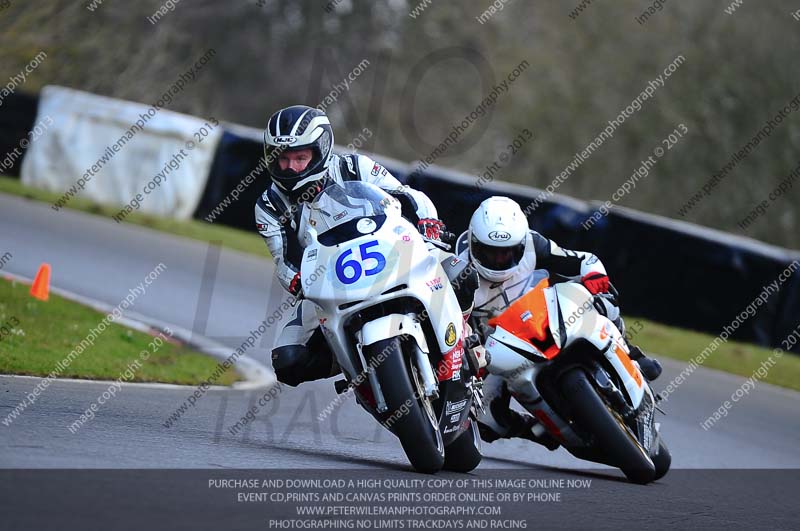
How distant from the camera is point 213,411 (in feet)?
27.5

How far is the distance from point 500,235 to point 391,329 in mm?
Result: 1200

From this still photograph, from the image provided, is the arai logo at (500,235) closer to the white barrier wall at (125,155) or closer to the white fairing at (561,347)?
the white fairing at (561,347)

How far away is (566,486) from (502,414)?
2.92 feet

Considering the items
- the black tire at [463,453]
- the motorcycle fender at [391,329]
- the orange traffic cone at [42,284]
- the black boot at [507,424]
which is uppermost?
the motorcycle fender at [391,329]

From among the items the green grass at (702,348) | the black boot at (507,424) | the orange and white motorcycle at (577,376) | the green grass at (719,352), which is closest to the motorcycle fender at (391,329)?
the orange and white motorcycle at (577,376)

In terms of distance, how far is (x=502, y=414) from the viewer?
25.0 ft

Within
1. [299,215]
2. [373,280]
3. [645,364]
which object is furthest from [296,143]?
[645,364]

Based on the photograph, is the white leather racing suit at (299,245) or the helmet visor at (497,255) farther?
the helmet visor at (497,255)

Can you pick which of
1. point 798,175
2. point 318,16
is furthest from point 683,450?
point 318,16

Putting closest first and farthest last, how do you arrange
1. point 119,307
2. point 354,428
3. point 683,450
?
point 354,428 < point 683,450 < point 119,307

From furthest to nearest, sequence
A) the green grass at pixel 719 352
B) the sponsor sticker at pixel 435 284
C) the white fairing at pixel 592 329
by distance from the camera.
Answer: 1. the green grass at pixel 719 352
2. the white fairing at pixel 592 329
3. the sponsor sticker at pixel 435 284

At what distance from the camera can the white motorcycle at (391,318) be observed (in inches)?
238

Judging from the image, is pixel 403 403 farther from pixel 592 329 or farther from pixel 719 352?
pixel 719 352

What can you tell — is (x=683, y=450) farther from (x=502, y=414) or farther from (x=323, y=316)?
(x=323, y=316)
